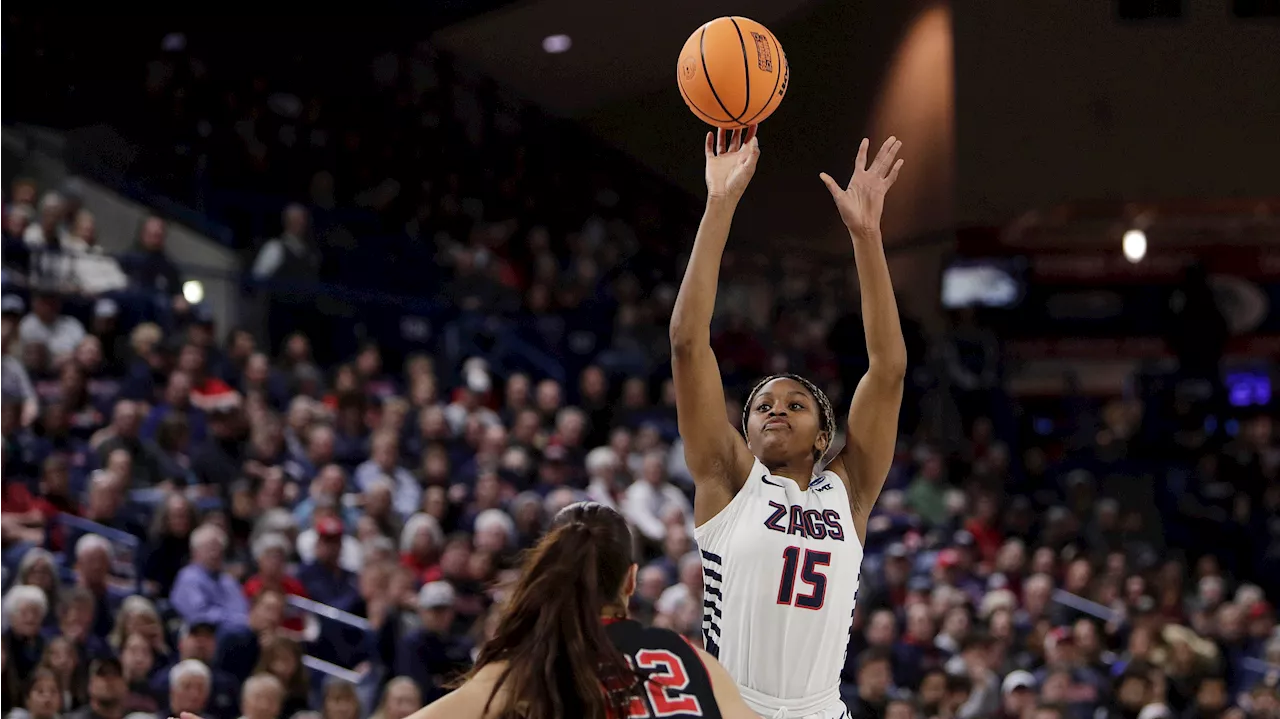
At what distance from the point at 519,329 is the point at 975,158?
7.05m

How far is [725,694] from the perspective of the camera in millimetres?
3230

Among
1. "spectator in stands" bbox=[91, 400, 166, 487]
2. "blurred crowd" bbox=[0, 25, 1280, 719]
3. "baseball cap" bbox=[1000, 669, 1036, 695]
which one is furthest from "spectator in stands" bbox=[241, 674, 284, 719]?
"baseball cap" bbox=[1000, 669, 1036, 695]

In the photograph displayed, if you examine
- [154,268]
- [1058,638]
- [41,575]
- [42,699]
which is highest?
[154,268]

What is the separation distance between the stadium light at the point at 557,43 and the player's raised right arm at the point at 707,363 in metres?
14.8

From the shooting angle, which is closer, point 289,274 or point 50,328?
point 50,328

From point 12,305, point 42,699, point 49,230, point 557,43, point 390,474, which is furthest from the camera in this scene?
point 557,43

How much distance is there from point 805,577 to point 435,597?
4194 millimetres

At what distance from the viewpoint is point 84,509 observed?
874 centimetres

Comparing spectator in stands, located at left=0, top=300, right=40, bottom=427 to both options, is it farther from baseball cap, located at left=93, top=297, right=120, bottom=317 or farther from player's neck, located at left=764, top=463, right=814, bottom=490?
player's neck, located at left=764, top=463, right=814, bottom=490

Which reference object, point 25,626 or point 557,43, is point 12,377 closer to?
point 25,626

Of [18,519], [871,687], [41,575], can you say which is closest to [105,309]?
[18,519]

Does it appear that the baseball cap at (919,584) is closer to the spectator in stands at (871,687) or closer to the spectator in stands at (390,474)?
the spectator in stands at (871,687)

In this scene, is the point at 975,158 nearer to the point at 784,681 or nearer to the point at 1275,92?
the point at 1275,92

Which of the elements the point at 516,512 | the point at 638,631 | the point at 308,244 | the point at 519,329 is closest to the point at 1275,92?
the point at 519,329
